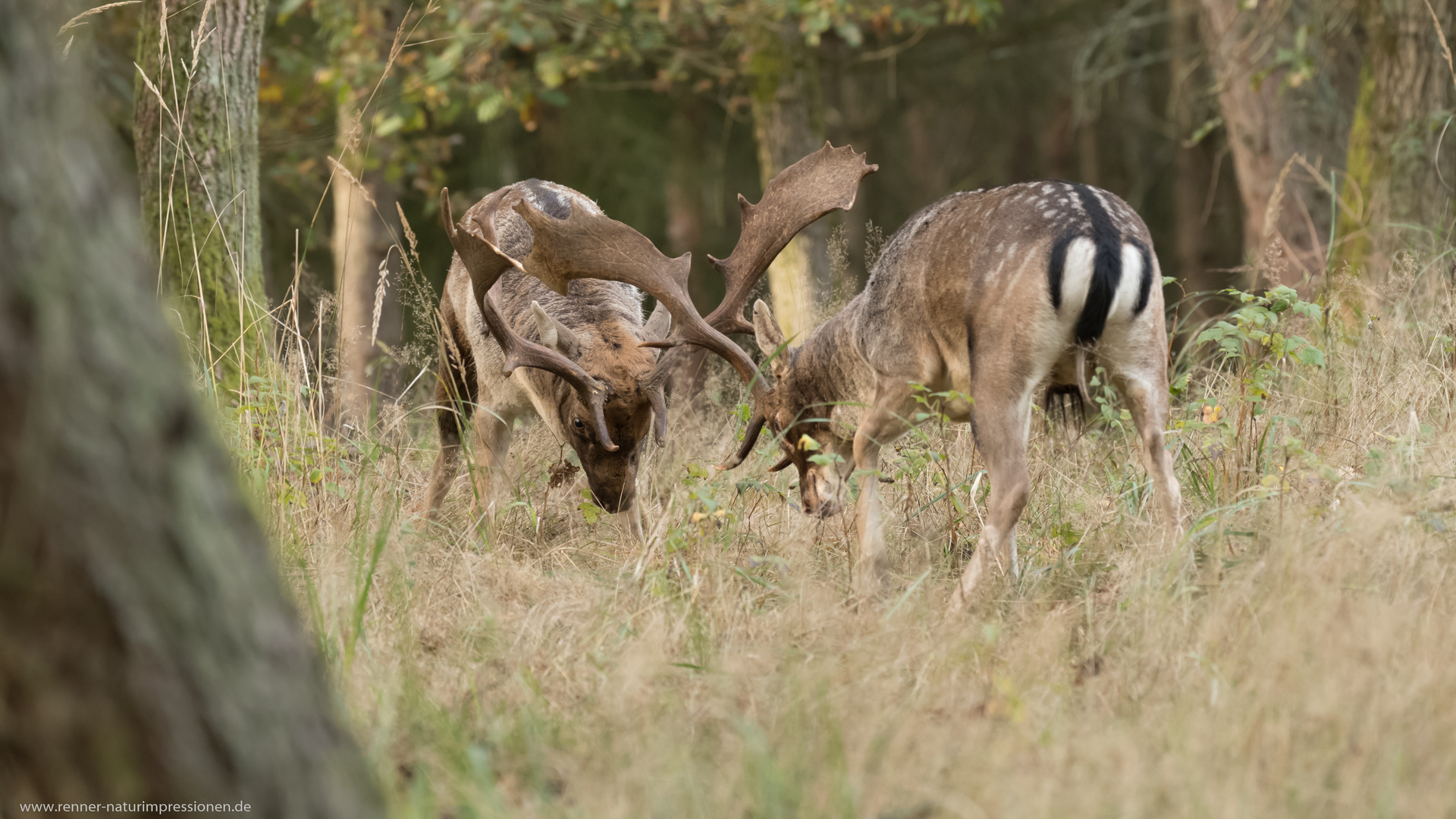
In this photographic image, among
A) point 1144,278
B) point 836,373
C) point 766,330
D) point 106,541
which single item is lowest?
point 836,373

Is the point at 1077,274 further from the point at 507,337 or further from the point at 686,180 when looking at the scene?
the point at 686,180

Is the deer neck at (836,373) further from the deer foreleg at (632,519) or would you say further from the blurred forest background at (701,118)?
the deer foreleg at (632,519)

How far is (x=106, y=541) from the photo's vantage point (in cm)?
163

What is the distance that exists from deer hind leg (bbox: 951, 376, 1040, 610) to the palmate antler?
42.7 inches

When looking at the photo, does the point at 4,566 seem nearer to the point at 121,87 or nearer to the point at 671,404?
the point at 671,404

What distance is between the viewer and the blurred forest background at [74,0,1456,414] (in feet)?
18.1

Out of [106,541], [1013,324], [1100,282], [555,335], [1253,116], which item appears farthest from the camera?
[1253,116]

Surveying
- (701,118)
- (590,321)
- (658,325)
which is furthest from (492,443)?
(701,118)

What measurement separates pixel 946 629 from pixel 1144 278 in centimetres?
142

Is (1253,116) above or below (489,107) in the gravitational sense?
below

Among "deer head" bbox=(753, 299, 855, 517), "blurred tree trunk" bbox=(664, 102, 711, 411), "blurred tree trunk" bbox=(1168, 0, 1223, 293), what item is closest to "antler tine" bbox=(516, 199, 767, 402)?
"deer head" bbox=(753, 299, 855, 517)

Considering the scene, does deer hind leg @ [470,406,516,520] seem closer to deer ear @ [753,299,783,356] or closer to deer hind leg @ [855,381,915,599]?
deer ear @ [753,299,783,356]

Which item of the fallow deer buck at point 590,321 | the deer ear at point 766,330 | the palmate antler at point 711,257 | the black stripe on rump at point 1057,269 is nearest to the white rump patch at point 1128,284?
the black stripe on rump at point 1057,269

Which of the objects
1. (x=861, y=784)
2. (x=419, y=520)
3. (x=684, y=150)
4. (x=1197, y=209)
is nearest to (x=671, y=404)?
(x=419, y=520)
